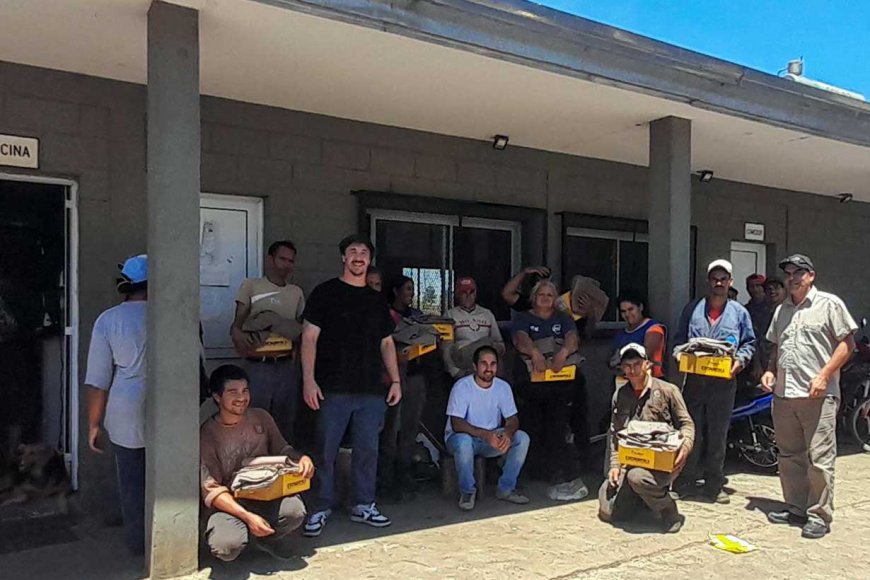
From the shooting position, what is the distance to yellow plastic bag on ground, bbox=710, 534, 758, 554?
459 centimetres

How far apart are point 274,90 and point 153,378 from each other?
2.46 m

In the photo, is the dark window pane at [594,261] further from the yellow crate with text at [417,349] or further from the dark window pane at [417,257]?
the yellow crate with text at [417,349]

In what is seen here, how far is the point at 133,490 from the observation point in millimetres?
4234

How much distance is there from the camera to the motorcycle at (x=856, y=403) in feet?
24.9

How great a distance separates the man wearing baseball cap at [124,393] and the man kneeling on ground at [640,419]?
296 cm

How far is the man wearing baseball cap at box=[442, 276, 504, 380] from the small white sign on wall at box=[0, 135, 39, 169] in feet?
10.3

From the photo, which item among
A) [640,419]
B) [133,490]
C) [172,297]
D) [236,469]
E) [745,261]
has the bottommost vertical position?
[133,490]

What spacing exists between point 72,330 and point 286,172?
1.94m

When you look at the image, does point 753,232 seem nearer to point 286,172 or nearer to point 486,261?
point 486,261

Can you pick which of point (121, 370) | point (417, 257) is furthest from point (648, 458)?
point (121, 370)

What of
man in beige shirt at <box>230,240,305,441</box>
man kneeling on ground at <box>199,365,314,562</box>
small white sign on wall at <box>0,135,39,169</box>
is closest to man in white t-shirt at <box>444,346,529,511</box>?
man in beige shirt at <box>230,240,305,441</box>

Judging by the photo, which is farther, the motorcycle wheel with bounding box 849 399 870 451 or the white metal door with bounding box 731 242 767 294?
the white metal door with bounding box 731 242 767 294

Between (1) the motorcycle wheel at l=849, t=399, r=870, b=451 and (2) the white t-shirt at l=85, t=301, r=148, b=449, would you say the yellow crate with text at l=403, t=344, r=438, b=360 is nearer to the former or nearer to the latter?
(2) the white t-shirt at l=85, t=301, r=148, b=449

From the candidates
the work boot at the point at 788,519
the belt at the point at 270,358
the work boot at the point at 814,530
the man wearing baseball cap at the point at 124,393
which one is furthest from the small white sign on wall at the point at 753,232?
the man wearing baseball cap at the point at 124,393
